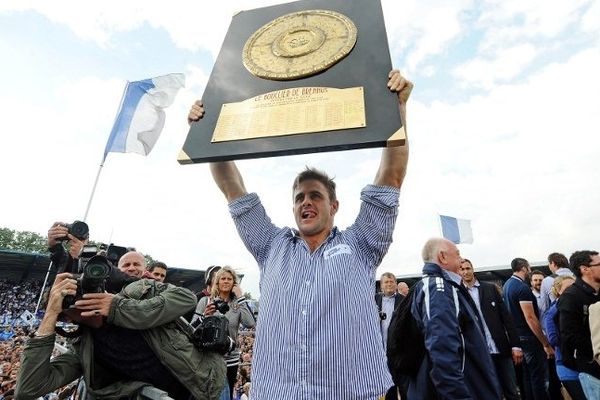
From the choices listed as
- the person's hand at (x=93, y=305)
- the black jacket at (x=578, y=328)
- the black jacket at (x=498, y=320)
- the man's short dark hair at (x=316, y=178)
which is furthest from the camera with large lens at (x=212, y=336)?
the black jacket at (x=498, y=320)

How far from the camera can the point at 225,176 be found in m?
2.07

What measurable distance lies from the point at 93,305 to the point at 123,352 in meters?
0.47

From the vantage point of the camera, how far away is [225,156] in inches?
70.1

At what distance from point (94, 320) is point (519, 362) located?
501 centimetres

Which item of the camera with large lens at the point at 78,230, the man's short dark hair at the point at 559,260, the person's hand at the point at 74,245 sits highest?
the man's short dark hair at the point at 559,260

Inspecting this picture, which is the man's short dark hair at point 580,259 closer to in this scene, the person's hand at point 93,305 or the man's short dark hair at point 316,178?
the man's short dark hair at point 316,178

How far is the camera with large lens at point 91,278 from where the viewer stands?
232cm

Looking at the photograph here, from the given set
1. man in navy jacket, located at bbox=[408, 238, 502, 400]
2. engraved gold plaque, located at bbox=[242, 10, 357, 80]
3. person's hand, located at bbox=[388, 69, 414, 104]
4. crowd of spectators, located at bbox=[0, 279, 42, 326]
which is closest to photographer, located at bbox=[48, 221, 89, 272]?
engraved gold plaque, located at bbox=[242, 10, 357, 80]

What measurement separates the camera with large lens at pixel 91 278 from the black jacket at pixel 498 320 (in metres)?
4.13

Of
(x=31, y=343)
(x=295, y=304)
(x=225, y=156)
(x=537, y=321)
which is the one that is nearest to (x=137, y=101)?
(x=31, y=343)

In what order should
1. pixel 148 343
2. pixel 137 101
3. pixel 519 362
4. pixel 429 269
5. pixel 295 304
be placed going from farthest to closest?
1. pixel 137 101
2. pixel 519 362
3. pixel 429 269
4. pixel 148 343
5. pixel 295 304

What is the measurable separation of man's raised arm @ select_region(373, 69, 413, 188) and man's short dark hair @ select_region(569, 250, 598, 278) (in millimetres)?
2877

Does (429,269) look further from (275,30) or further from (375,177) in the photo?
(275,30)

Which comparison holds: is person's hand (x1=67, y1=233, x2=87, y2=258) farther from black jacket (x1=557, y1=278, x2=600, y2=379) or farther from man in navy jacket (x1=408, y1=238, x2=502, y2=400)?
black jacket (x1=557, y1=278, x2=600, y2=379)
